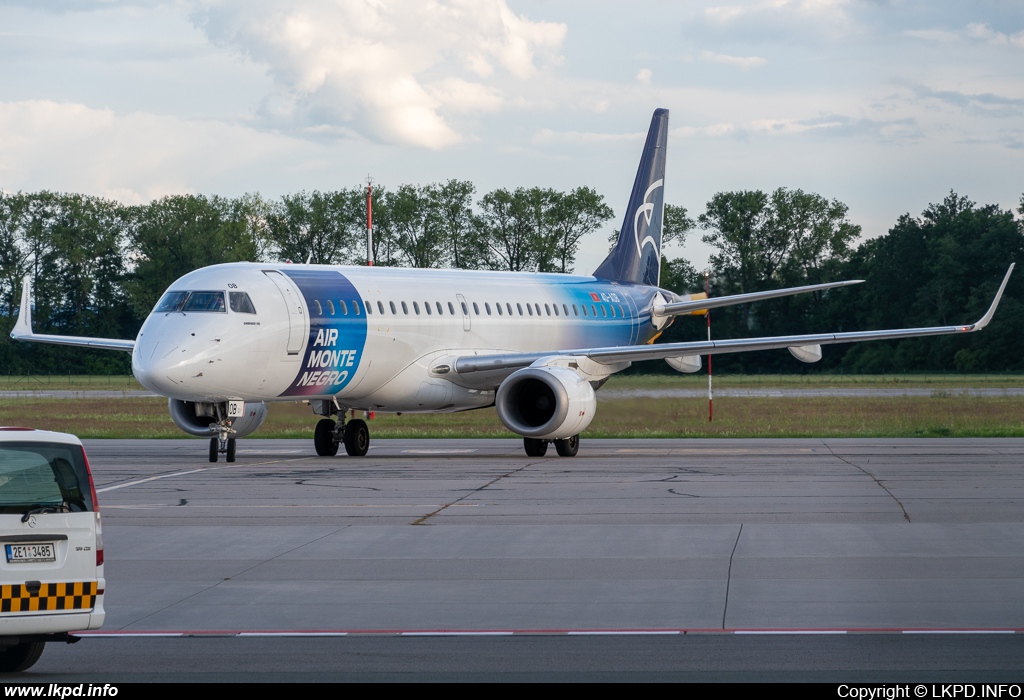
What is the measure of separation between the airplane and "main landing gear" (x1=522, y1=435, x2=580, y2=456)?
26 millimetres

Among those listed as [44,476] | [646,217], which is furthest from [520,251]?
[44,476]

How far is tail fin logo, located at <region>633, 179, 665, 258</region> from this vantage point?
119 ft

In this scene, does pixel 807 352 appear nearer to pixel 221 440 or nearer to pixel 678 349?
pixel 678 349

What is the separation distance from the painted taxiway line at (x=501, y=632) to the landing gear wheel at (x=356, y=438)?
18183mm

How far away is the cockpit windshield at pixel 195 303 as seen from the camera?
2388 centimetres

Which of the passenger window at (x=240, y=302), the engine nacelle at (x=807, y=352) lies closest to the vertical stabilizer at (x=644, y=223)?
the engine nacelle at (x=807, y=352)

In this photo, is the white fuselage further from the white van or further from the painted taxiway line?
the white van

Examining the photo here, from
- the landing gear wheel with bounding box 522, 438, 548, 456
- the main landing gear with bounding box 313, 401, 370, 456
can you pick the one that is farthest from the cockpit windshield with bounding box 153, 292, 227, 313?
the landing gear wheel with bounding box 522, 438, 548, 456

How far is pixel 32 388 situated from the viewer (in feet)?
229

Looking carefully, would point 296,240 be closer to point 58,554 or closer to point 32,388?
point 32,388

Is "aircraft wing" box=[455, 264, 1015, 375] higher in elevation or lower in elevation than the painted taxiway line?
higher

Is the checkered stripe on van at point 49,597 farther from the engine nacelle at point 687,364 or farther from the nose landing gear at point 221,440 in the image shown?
the engine nacelle at point 687,364
